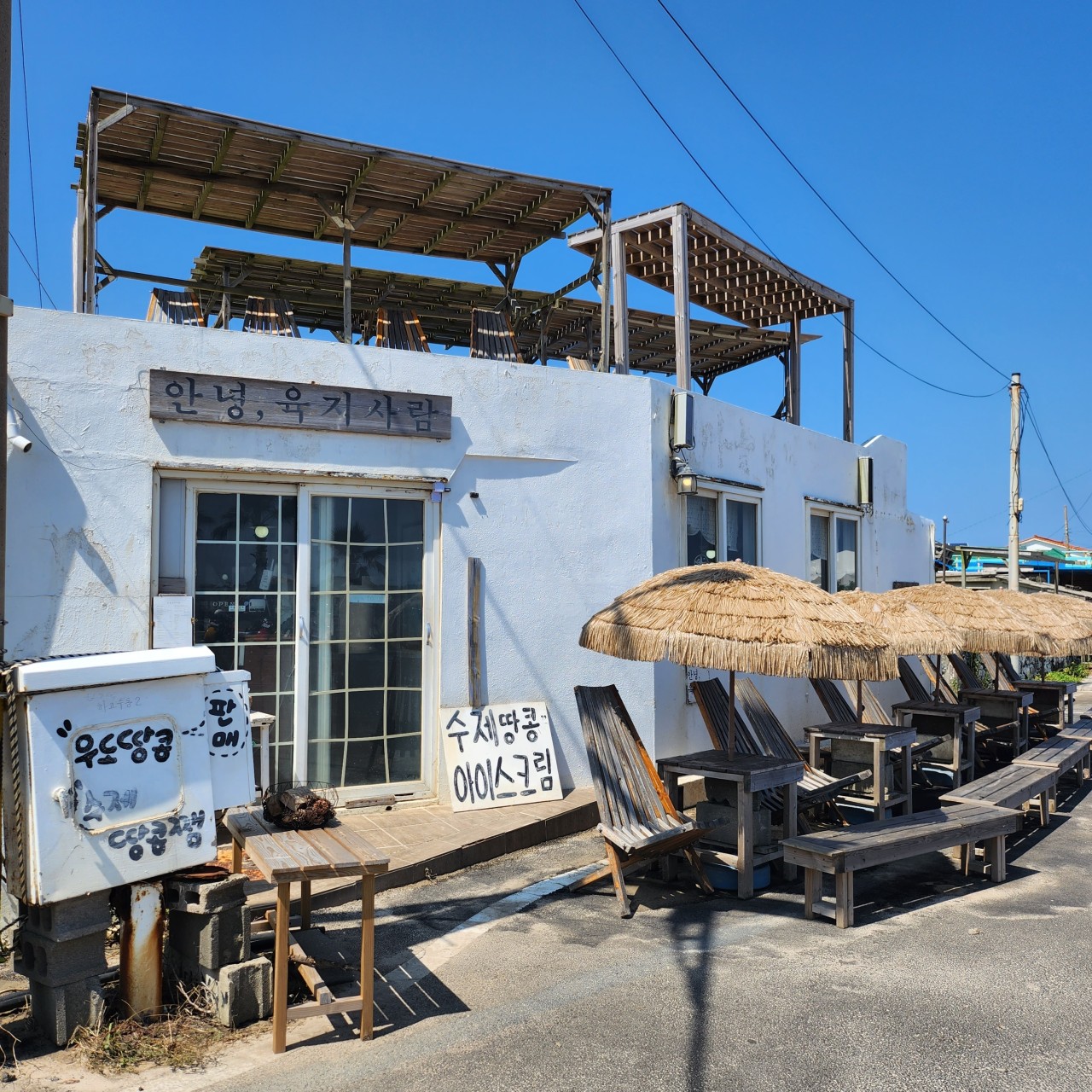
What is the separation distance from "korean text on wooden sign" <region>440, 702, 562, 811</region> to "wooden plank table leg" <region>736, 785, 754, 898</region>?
192 cm

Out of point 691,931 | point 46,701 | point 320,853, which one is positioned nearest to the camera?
point 46,701

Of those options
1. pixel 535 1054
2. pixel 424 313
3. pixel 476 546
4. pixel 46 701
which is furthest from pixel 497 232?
pixel 535 1054

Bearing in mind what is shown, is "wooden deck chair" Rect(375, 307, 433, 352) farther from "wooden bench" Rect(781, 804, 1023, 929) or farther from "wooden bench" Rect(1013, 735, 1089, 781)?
"wooden bench" Rect(1013, 735, 1089, 781)

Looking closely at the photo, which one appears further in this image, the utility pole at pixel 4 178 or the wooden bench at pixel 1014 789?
the wooden bench at pixel 1014 789

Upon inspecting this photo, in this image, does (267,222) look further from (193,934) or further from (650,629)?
(193,934)

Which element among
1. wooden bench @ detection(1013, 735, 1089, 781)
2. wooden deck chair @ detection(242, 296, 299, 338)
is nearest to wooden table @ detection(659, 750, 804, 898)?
wooden bench @ detection(1013, 735, 1089, 781)

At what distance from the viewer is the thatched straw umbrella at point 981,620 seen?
852 cm

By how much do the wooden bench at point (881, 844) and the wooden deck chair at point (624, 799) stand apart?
61cm

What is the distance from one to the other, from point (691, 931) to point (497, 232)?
7.22m

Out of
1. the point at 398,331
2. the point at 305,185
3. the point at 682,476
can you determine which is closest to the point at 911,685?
the point at 682,476

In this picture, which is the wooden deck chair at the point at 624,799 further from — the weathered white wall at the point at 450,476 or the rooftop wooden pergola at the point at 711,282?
the rooftop wooden pergola at the point at 711,282

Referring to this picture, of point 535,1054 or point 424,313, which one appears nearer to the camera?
point 535,1054

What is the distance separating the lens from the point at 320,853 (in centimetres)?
388

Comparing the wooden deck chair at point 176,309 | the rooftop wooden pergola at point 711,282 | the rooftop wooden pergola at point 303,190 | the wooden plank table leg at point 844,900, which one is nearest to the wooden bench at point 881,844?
the wooden plank table leg at point 844,900
